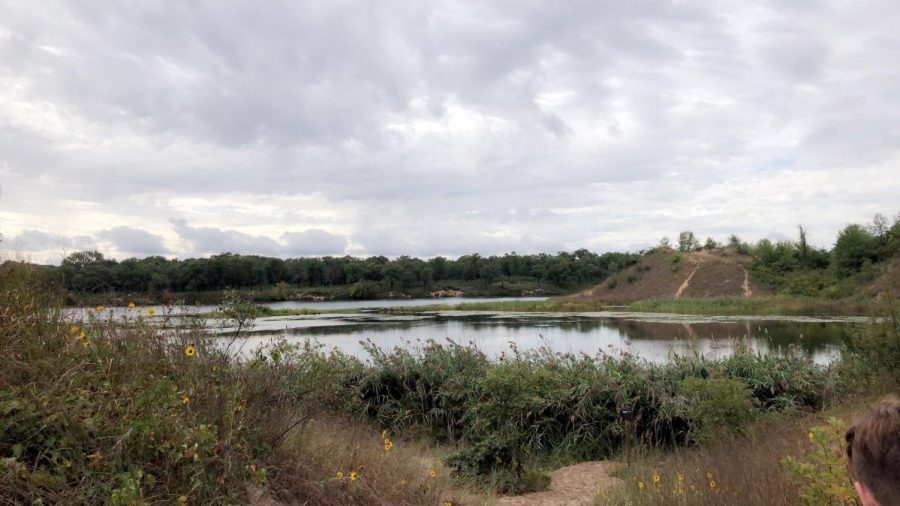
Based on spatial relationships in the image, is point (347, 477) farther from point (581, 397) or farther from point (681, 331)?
point (681, 331)

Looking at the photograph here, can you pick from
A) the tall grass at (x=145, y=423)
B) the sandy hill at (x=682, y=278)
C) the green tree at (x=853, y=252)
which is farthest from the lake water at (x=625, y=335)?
the sandy hill at (x=682, y=278)

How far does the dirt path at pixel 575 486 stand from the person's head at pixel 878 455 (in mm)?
4752

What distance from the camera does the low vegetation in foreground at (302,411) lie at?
383cm

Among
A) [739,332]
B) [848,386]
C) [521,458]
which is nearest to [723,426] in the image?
[521,458]

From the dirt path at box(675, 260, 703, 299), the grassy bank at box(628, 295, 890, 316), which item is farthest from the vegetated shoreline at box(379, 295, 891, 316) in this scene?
the dirt path at box(675, 260, 703, 299)

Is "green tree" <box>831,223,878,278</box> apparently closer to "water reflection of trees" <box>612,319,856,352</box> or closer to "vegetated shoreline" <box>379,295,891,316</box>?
"vegetated shoreline" <box>379,295,891,316</box>

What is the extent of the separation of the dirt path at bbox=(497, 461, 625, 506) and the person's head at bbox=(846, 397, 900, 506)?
187 inches

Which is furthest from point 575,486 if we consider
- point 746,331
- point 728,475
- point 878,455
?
point 746,331

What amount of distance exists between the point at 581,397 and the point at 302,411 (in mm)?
5036

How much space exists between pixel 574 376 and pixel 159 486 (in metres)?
7.80

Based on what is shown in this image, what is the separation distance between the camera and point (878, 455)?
1783 millimetres

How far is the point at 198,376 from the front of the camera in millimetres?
4910

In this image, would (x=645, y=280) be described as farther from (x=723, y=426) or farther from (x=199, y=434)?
(x=199, y=434)

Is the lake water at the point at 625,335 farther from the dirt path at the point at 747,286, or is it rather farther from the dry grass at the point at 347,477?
the dirt path at the point at 747,286
